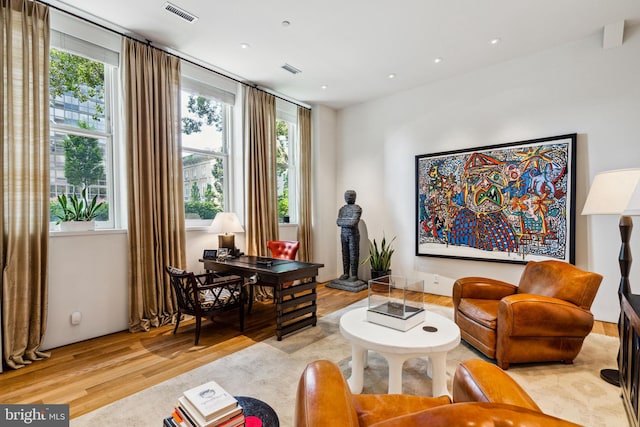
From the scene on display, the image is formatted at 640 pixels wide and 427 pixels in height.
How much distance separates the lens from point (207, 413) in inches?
41.4

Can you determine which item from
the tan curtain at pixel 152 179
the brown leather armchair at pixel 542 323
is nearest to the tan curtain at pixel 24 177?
the tan curtain at pixel 152 179

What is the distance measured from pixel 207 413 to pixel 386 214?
4.51 meters

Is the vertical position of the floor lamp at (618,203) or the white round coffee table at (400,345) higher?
the floor lamp at (618,203)


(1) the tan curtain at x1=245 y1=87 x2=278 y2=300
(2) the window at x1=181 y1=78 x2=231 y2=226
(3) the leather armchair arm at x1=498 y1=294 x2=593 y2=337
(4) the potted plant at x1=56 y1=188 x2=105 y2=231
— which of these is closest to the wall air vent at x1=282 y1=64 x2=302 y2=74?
(1) the tan curtain at x1=245 y1=87 x2=278 y2=300

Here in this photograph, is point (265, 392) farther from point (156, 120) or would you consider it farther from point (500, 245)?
point (500, 245)

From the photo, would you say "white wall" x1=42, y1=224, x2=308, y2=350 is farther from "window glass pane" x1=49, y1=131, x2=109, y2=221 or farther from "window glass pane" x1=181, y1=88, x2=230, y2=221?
"window glass pane" x1=181, y1=88, x2=230, y2=221

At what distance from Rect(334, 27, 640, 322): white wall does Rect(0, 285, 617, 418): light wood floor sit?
1.13 m

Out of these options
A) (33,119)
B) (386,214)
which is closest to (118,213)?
(33,119)

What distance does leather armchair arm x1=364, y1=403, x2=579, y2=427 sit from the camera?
2.13 ft

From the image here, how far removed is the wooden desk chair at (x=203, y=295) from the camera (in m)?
2.90

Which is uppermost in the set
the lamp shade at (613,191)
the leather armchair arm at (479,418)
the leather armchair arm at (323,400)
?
the lamp shade at (613,191)

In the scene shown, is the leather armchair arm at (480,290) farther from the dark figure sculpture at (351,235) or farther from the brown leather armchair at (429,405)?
the dark figure sculpture at (351,235)

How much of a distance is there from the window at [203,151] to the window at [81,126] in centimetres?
86

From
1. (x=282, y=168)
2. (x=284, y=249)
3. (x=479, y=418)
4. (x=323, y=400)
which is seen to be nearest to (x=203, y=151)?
(x=282, y=168)
